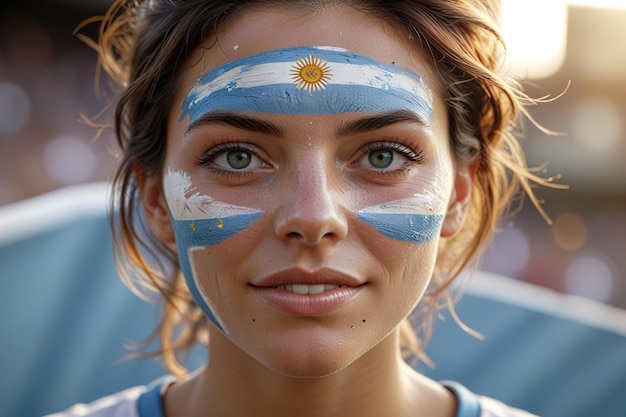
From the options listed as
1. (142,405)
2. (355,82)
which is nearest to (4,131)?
(142,405)

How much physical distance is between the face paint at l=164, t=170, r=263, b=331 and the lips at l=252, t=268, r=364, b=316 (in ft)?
0.52

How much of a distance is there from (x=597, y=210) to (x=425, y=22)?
363 inches

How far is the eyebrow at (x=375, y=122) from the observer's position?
1.89m

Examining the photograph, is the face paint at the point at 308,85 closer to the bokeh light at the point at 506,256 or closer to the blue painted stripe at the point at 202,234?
the blue painted stripe at the point at 202,234

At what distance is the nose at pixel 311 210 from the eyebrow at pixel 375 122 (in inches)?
4.2

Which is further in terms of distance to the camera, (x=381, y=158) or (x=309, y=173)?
(x=381, y=158)

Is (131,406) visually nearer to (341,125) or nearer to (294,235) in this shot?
(294,235)

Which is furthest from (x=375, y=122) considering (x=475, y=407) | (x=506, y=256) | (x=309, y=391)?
(x=506, y=256)

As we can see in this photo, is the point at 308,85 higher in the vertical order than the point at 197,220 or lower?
higher

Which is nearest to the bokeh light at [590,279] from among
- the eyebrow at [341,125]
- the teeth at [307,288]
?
the eyebrow at [341,125]

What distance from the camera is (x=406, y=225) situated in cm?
193

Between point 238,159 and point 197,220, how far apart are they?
0.18m

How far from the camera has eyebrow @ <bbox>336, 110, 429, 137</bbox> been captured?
189 centimetres


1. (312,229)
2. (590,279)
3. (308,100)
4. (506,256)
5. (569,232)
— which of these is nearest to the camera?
(312,229)
